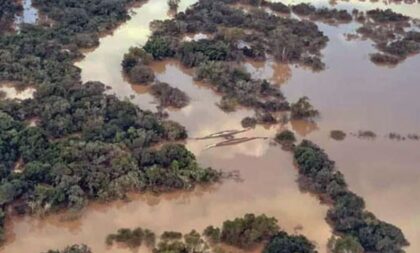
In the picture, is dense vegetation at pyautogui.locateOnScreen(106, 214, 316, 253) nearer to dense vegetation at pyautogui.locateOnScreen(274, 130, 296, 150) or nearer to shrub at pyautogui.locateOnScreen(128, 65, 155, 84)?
dense vegetation at pyautogui.locateOnScreen(274, 130, 296, 150)

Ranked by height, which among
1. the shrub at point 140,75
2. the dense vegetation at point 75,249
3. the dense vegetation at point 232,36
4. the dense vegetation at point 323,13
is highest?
the dense vegetation at point 323,13

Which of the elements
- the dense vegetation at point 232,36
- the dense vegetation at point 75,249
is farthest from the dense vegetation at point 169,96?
the dense vegetation at point 75,249

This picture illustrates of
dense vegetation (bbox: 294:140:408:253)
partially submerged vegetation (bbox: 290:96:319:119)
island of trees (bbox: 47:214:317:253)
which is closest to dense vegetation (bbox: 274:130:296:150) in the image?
dense vegetation (bbox: 294:140:408:253)

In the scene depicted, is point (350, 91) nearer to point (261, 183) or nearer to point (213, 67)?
point (213, 67)

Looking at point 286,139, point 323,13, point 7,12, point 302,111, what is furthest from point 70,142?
point 323,13

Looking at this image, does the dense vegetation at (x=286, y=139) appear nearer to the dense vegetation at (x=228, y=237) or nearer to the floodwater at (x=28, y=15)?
the dense vegetation at (x=228, y=237)

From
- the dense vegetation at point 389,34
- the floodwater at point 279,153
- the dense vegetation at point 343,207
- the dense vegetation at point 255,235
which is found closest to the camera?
the dense vegetation at point 255,235
